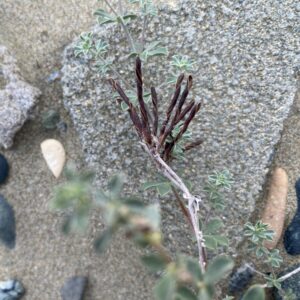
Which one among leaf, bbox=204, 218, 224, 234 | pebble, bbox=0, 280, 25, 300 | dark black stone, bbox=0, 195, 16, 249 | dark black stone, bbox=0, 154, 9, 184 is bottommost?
pebble, bbox=0, 280, 25, 300

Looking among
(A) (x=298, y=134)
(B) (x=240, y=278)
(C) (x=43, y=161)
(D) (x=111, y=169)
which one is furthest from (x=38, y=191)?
(A) (x=298, y=134)

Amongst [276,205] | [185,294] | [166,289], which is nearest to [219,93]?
[276,205]

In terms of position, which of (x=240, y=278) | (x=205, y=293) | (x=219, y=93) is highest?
(x=205, y=293)

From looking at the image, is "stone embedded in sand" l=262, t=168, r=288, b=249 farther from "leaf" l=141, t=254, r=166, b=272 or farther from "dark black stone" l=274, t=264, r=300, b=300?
"leaf" l=141, t=254, r=166, b=272

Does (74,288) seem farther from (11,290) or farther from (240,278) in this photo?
(240,278)

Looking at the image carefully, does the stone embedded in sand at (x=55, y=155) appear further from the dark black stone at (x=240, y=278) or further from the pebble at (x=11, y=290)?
the dark black stone at (x=240, y=278)

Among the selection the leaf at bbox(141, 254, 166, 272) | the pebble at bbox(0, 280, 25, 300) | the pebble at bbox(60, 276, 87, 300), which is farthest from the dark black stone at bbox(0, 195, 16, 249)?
the leaf at bbox(141, 254, 166, 272)
